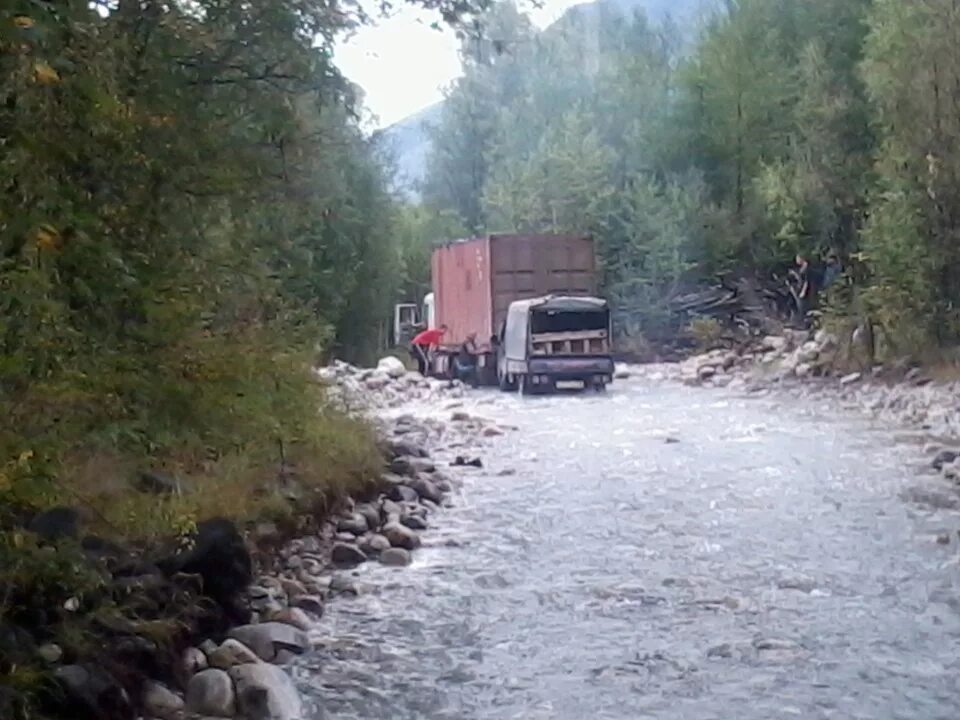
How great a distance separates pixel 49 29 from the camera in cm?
296

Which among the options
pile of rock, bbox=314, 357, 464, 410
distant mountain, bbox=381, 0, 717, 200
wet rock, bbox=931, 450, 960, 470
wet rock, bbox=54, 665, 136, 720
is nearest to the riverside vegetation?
wet rock, bbox=54, 665, 136, 720

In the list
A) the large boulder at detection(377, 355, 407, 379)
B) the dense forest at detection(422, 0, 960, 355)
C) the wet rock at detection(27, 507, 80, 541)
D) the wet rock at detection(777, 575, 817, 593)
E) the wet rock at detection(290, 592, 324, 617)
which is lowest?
the wet rock at detection(777, 575, 817, 593)

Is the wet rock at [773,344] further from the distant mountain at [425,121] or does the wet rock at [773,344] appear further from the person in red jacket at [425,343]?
the distant mountain at [425,121]

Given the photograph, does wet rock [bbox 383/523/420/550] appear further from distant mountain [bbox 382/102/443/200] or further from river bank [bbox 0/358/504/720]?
distant mountain [bbox 382/102/443/200]

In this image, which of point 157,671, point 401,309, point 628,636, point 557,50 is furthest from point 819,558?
point 557,50

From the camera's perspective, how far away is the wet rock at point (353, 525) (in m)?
8.66

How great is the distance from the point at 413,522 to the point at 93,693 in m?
4.68

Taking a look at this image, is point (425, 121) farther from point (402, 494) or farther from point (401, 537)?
point (401, 537)

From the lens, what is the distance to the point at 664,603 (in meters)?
7.02

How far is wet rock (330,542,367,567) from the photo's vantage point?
7977 millimetres

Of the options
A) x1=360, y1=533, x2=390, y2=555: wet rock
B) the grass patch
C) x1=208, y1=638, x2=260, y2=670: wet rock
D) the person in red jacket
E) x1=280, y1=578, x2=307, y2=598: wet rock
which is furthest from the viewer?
the person in red jacket

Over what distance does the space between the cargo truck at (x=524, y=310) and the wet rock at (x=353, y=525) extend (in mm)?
12017

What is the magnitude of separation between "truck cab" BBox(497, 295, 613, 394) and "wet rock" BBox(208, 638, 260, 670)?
49.5 feet

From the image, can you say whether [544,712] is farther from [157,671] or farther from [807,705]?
[157,671]
